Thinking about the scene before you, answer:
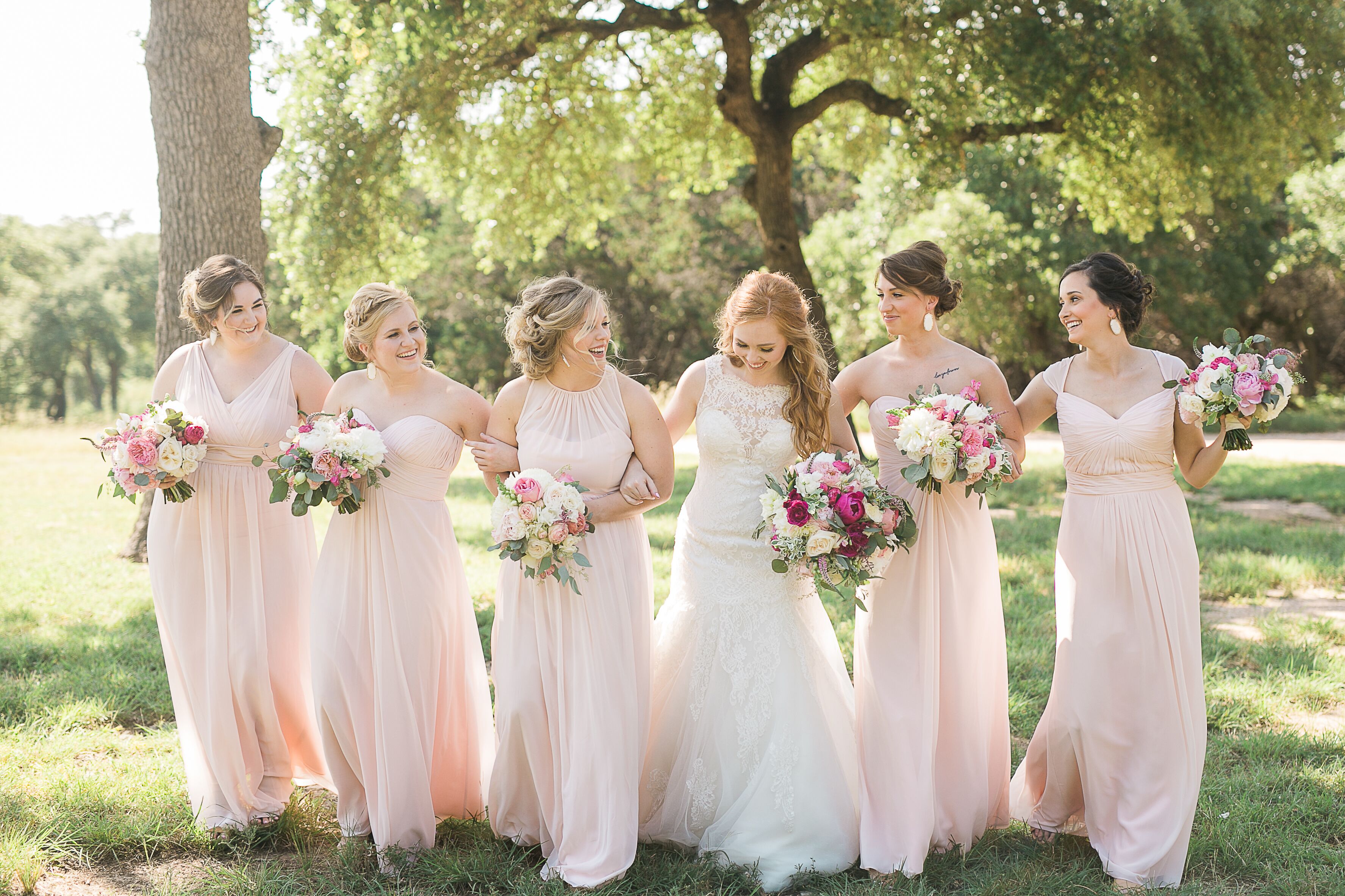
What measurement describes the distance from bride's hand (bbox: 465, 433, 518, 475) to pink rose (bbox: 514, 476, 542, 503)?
43 cm

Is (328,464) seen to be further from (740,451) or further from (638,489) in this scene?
(740,451)

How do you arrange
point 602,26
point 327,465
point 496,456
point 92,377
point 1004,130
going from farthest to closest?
point 92,377 < point 602,26 < point 1004,130 < point 496,456 < point 327,465

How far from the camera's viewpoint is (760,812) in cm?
406

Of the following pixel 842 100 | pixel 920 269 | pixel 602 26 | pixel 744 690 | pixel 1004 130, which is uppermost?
pixel 602 26

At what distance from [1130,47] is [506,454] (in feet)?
30.8

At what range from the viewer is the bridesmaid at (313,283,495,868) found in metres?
4.14

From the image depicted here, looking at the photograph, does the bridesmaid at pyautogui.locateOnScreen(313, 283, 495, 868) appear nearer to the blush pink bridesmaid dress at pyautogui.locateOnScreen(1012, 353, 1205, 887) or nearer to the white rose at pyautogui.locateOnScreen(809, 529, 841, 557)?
the white rose at pyautogui.locateOnScreen(809, 529, 841, 557)

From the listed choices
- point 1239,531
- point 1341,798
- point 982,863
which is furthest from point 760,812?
point 1239,531

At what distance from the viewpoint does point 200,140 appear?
8344mm

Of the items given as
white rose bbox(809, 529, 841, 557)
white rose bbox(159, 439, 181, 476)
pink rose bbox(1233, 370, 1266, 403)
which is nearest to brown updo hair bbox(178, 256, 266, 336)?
white rose bbox(159, 439, 181, 476)

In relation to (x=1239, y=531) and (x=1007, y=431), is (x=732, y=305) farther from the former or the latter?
(x=1239, y=531)

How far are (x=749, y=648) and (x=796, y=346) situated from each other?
1359 mm

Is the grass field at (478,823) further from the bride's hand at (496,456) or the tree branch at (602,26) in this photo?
the tree branch at (602,26)

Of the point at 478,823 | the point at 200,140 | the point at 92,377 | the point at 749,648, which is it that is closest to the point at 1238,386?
the point at 749,648
